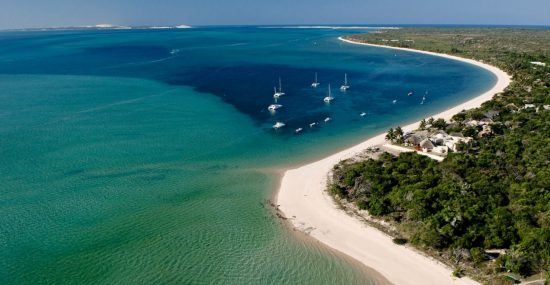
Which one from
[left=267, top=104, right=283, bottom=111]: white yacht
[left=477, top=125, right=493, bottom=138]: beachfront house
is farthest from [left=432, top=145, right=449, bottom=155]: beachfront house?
[left=267, top=104, right=283, bottom=111]: white yacht

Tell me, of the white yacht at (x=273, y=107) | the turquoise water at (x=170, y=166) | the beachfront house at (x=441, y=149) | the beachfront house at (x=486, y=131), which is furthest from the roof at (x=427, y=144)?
the white yacht at (x=273, y=107)

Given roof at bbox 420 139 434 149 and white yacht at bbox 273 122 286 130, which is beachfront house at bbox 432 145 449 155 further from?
white yacht at bbox 273 122 286 130

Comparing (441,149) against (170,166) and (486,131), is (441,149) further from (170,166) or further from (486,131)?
(170,166)

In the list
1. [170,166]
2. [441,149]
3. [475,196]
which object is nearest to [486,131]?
[441,149]

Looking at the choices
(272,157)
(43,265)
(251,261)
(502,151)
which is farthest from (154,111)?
(502,151)

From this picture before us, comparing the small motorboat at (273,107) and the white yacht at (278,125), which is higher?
the small motorboat at (273,107)

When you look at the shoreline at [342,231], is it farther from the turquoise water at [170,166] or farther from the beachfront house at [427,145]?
the beachfront house at [427,145]

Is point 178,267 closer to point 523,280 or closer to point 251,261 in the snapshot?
point 251,261
